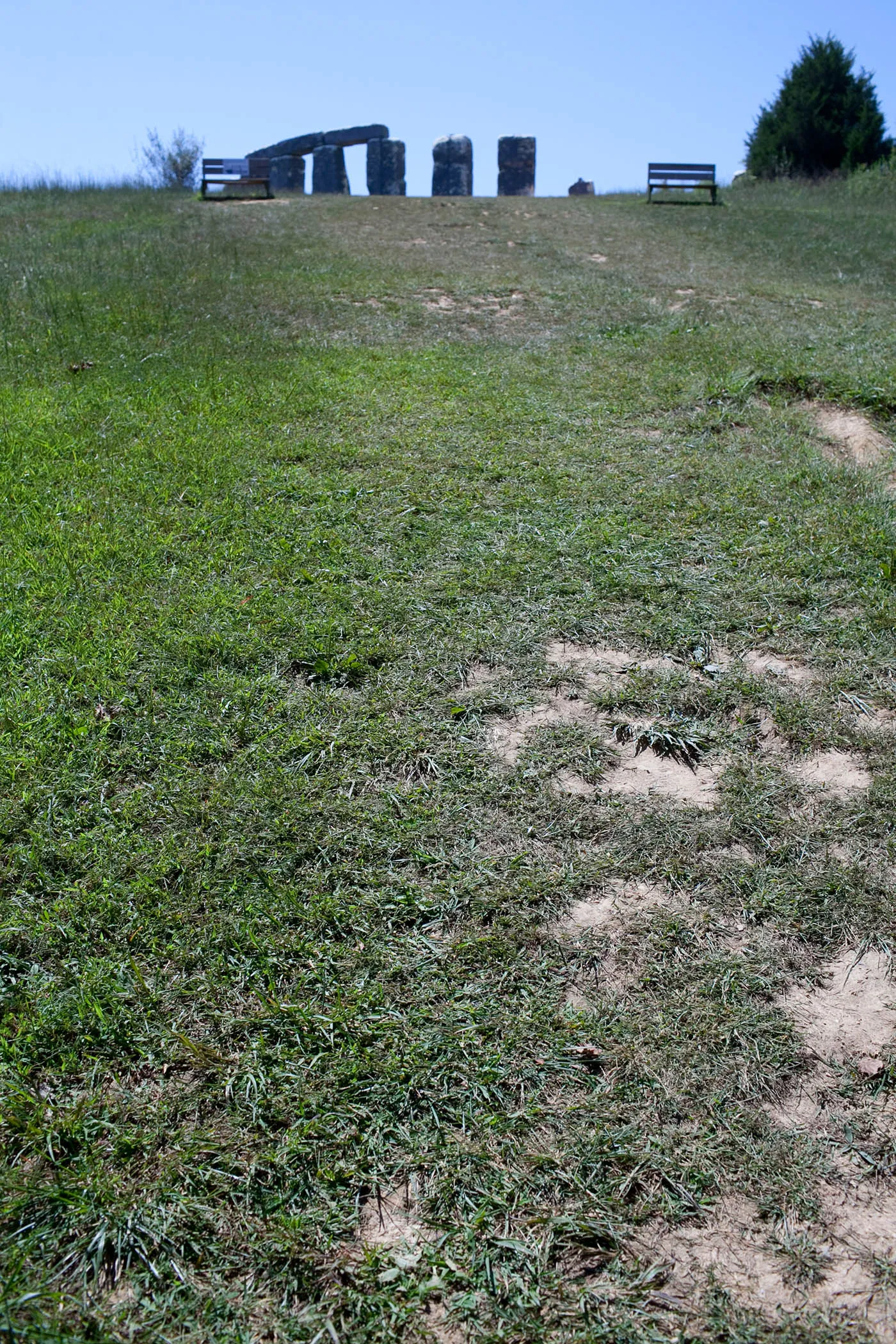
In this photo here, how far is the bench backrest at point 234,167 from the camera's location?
16.6 m

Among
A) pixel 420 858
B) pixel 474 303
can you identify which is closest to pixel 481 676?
pixel 420 858

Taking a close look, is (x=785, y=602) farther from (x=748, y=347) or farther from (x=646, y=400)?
(x=748, y=347)

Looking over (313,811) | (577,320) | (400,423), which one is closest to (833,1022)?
(313,811)

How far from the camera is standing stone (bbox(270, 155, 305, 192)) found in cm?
2577

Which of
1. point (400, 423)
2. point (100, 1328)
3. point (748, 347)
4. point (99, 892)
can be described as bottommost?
point (100, 1328)

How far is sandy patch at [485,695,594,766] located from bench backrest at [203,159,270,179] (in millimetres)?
16213

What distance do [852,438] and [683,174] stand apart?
13.6 metres

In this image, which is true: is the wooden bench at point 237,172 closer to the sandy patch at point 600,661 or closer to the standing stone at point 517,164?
the standing stone at point 517,164

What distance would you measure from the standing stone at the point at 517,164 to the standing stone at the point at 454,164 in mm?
878

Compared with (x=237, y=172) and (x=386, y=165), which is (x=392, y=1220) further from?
(x=386, y=165)

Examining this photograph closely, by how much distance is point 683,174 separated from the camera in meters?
17.4

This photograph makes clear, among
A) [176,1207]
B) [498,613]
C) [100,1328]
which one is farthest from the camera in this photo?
[498,613]

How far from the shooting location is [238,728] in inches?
137

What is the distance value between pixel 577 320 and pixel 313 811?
7762 millimetres
